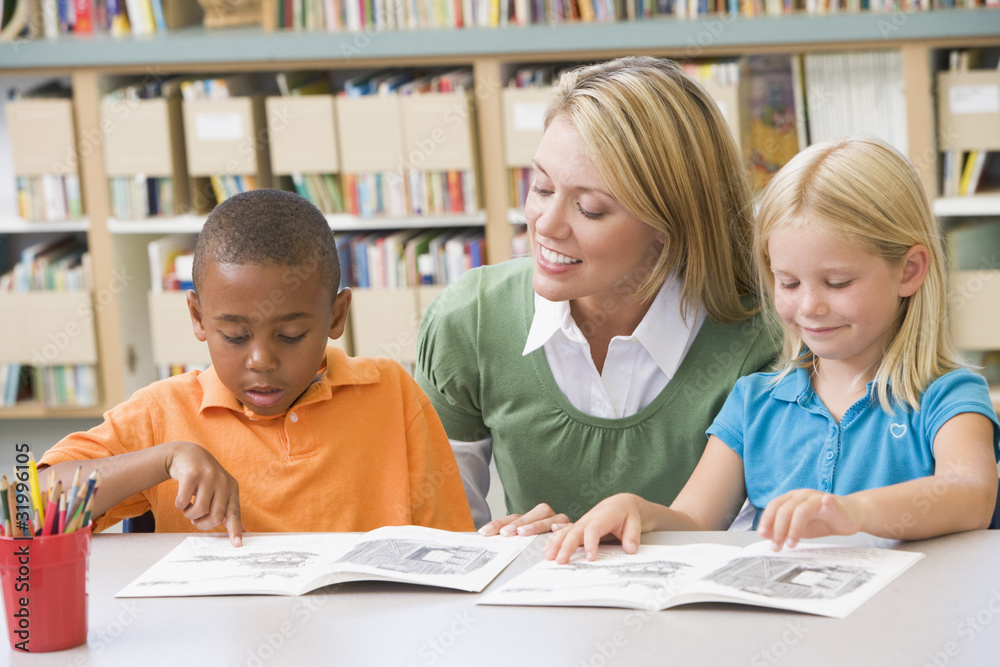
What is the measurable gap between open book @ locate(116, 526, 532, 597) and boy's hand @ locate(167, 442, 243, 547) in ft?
0.08

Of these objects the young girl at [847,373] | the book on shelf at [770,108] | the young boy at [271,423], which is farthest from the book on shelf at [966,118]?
the young boy at [271,423]

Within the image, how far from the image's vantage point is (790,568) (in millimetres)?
976

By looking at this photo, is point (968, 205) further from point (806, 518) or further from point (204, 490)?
point (204, 490)

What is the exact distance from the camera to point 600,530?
1.06 metres

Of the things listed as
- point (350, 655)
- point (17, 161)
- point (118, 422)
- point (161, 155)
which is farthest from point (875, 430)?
point (17, 161)

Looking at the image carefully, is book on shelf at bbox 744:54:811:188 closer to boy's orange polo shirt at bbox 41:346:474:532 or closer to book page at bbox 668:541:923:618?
boy's orange polo shirt at bbox 41:346:474:532

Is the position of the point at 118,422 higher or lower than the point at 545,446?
higher

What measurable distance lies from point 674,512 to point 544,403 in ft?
1.09

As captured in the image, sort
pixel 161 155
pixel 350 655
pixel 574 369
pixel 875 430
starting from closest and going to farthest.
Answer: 1. pixel 350 655
2. pixel 875 430
3. pixel 574 369
4. pixel 161 155

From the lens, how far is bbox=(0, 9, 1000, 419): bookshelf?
281 cm

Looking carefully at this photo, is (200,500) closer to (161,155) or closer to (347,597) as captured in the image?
(347,597)

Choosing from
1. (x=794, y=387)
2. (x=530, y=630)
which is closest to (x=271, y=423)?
(x=530, y=630)

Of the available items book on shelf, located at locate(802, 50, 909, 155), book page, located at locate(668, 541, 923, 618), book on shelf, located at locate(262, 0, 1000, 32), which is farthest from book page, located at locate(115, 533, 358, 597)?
book on shelf, located at locate(802, 50, 909, 155)

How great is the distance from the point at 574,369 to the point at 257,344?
1.52ft
